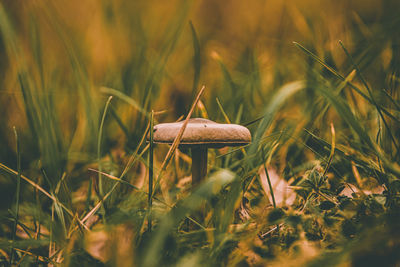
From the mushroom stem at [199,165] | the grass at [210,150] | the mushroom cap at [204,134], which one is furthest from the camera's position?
the mushroom stem at [199,165]

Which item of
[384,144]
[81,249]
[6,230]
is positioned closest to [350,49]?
[384,144]

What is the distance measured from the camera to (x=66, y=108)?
5.19ft

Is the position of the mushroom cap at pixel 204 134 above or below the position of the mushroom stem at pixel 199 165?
above

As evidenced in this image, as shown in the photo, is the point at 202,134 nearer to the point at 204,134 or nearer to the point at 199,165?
the point at 204,134

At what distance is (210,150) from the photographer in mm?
1350

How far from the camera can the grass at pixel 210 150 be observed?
69 centimetres

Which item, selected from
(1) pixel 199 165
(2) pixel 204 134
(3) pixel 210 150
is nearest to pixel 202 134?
(2) pixel 204 134

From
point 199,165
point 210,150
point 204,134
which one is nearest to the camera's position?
point 204,134

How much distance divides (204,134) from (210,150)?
54cm

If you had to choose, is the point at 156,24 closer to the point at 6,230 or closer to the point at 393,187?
the point at 6,230

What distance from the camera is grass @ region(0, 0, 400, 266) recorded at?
69 cm

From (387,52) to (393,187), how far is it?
1157mm

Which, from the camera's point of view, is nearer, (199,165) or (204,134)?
(204,134)

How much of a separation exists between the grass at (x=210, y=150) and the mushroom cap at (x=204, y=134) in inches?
1.4
